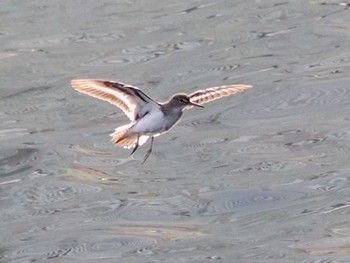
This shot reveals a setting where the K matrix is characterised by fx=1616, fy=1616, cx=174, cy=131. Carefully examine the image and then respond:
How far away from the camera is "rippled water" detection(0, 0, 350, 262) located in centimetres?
1108

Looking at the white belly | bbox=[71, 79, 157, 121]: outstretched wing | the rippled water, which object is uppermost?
bbox=[71, 79, 157, 121]: outstretched wing

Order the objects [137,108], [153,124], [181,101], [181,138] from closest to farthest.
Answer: [153,124]
[137,108]
[181,101]
[181,138]

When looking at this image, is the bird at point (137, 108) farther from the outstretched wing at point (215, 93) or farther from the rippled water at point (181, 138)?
the rippled water at point (181, 138)

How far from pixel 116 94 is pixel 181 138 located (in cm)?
450

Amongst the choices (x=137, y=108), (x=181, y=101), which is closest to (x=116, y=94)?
(x=137, y=108)

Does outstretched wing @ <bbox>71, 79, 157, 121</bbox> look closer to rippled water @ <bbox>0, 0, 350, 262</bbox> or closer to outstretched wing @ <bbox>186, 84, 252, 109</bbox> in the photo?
outstretched wing @ <bbox>186, 84, 252, 109</bbox>

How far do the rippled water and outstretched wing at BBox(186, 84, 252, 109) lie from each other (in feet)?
5.90

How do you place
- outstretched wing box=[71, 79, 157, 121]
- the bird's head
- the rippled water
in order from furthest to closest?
the rippled water, the bird's head, outstretched wing box=[71, 79, 157, 121]

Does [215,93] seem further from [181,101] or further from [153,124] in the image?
[153,124]

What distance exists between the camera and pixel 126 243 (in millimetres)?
11055

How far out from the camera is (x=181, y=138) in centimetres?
1309

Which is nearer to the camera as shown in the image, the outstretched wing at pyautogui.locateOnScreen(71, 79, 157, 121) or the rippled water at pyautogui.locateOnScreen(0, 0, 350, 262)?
the outstretched wing at pyautogui.locateOnScreen(71, 79, 157, 121)

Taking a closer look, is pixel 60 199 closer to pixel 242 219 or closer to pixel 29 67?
pixel 242 219

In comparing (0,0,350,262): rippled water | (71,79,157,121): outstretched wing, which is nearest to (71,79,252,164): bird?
(71,79,157,121): outstretched wing
